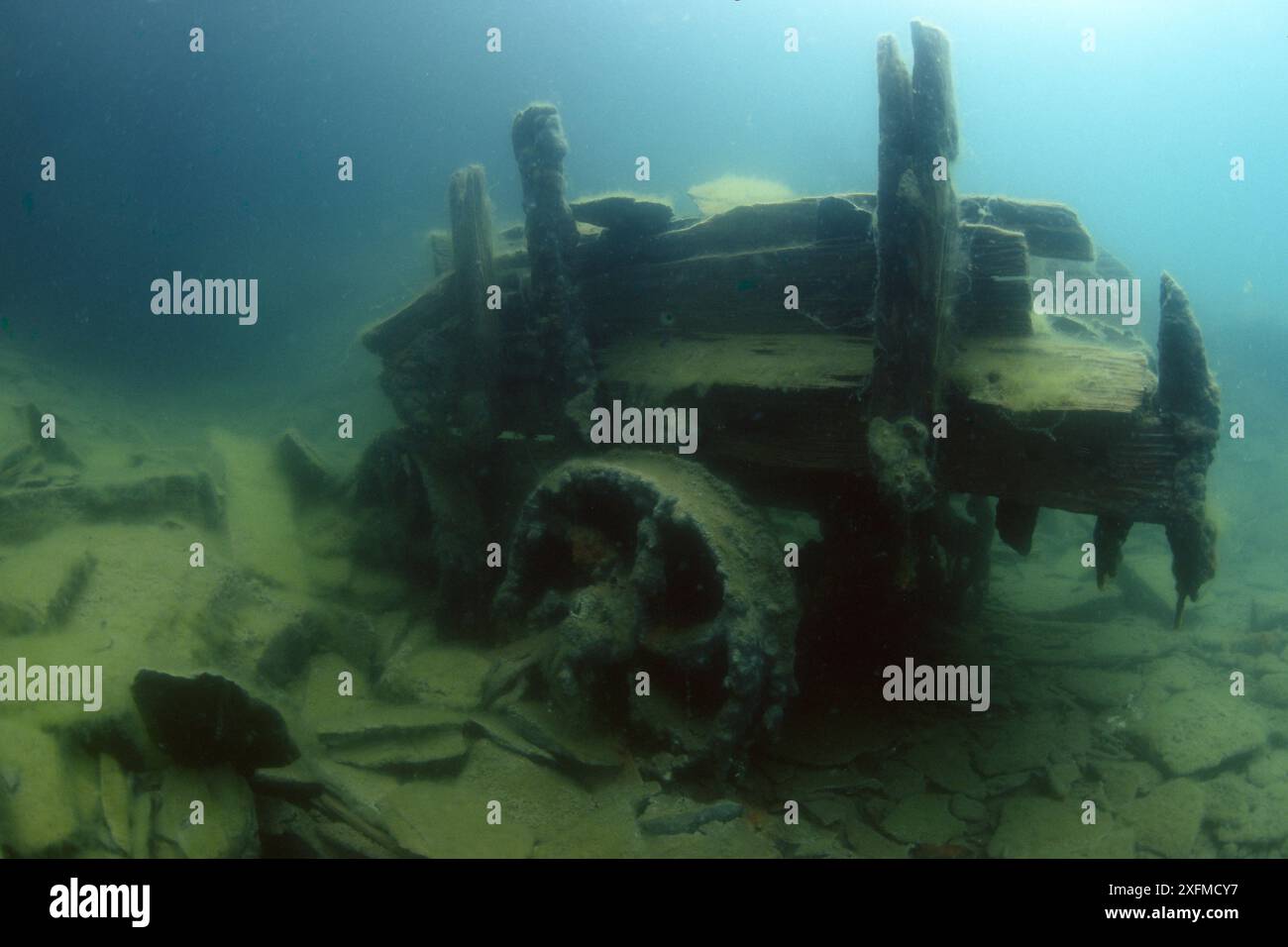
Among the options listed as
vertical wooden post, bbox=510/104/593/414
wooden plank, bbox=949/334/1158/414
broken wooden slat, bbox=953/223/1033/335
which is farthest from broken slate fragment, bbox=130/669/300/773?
broken wooden slat, bbox=953/223/1033/335

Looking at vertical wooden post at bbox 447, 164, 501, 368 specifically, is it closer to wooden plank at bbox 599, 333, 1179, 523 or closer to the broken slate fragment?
wooden plank at bbox 599, 333, 1179, 523

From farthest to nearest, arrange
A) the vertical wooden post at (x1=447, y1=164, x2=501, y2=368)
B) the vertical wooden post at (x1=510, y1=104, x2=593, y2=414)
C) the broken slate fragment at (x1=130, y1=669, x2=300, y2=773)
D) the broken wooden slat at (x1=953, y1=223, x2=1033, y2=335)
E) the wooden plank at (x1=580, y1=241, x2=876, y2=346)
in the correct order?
the vertical wooden post at (x1=447, y1=164, x2=501, y2=368)
the vertical wooden post at (x1=510, y1=104, x2=593, y2=414)
the wooden plank at (x1=580, y1=241, x2=876, y2=346)
the broken wooden slat at (x1=953, y1=223, x2=1033, y2=335)
the broken slate fragment at (x1=130, y1=669, x2=300, y2=773)

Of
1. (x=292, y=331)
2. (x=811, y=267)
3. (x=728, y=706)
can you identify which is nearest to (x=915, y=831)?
(x=728, y=706)

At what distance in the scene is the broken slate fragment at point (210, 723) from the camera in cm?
362

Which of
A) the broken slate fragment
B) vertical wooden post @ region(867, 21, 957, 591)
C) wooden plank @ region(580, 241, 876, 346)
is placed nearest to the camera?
the broken slate fragment

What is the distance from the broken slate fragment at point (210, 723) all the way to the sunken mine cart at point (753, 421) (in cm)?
161

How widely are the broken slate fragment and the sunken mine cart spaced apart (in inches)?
63.3

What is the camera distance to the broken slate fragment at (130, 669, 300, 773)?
11.9 ft

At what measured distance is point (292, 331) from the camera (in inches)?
1141

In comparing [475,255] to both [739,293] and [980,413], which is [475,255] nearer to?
[739,293]

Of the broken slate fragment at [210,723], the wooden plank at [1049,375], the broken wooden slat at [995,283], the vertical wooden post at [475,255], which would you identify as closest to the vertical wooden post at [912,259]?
the wooden plank at [1049,375]

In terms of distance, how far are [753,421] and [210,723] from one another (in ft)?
12.8

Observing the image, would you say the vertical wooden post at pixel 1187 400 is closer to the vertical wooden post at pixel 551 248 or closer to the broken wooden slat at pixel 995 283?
the broken wooden slat at pixel 995 283
